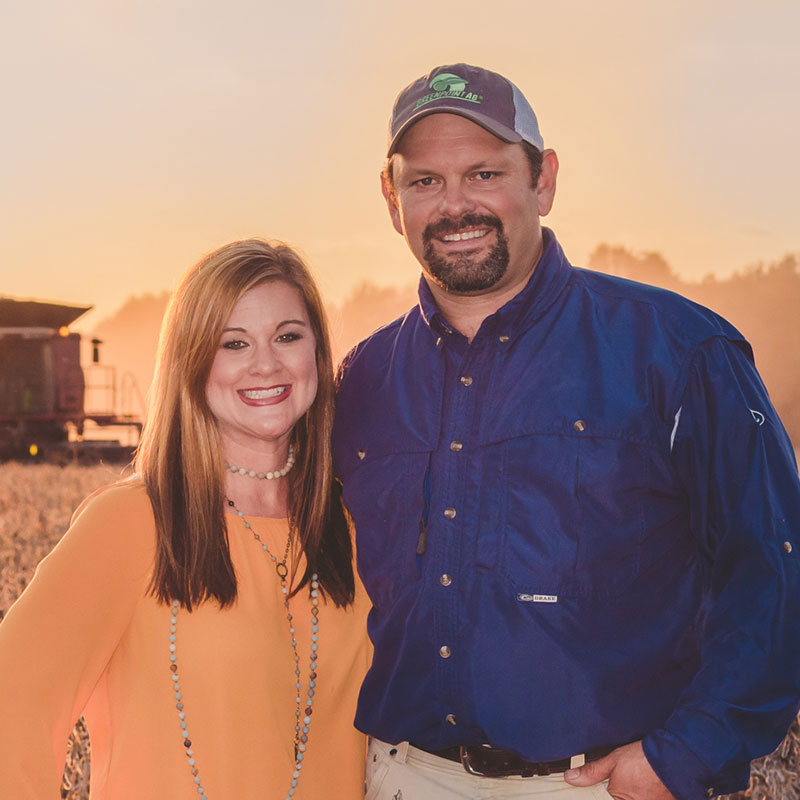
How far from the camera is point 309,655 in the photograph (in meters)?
3.50

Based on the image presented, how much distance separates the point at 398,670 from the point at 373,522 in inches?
19.7

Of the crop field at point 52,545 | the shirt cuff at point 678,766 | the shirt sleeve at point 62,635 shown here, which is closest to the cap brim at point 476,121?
the shirt sleeve at point 62,635

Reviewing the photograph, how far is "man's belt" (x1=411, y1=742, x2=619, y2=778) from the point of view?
122 inches

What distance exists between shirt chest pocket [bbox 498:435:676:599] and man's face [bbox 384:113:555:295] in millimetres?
617

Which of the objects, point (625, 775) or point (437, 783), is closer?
point (625, 775)

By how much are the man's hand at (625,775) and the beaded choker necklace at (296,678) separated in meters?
0.87

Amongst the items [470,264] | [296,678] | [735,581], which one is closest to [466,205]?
[470,264]

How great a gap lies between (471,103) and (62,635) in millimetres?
2124

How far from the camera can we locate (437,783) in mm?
3246

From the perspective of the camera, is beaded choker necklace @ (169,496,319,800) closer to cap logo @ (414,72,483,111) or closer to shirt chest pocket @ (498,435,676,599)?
shirt chest pocket @ (498,435,676,599)

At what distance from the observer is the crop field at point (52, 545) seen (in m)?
5.25

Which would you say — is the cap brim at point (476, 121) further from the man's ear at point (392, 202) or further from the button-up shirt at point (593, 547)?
the button-up shirt at point (593, 547)

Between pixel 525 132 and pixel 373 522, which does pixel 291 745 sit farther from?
pixel 525 132

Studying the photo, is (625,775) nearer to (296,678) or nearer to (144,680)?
(296,678)
